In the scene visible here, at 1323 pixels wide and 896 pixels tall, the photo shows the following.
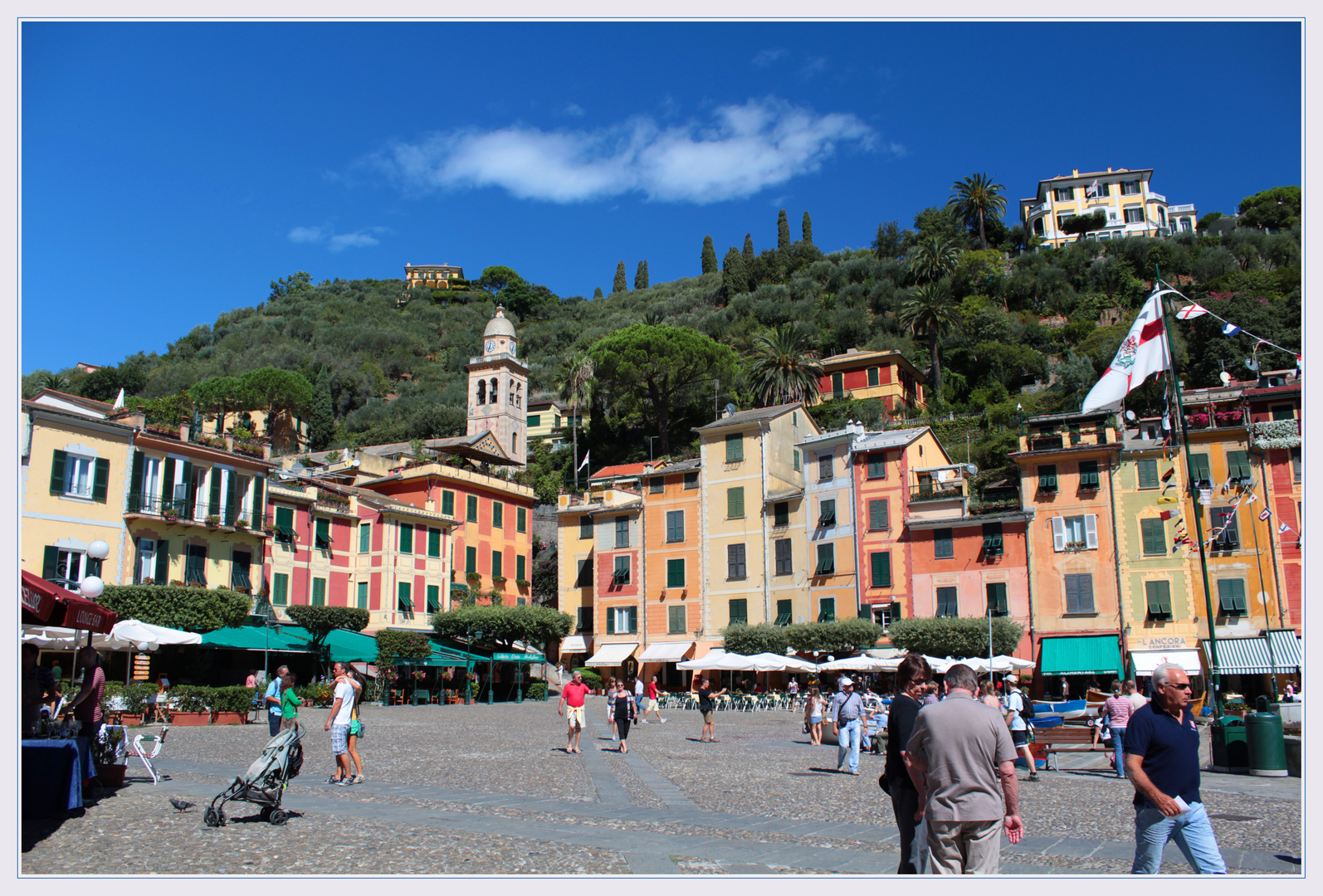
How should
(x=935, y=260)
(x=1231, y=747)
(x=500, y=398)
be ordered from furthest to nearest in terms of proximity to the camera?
(x=500, y=398) → (x=935, y=260) → (x=1231, y=747)

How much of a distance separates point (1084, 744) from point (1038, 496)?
77.2ft

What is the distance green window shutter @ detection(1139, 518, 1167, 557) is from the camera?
123ft

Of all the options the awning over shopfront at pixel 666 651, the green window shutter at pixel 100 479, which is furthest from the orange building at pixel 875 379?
the green window shutter at pixel 100 479

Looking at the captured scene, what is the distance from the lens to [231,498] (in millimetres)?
36656

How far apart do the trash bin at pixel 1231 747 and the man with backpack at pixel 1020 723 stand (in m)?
2.58

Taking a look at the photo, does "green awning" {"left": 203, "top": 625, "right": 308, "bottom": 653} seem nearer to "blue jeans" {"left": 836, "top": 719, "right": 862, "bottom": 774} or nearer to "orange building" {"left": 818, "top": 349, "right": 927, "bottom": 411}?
"blue jeans" {"left": 836, "top": 719, "right": 862, "bottom": 774}

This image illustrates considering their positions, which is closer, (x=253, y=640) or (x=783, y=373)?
(x=253, y=640)

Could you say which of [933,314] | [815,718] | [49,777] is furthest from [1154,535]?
[49,777]

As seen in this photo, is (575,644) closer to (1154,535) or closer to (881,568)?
(881,568)

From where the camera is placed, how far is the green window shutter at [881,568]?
4119 cm

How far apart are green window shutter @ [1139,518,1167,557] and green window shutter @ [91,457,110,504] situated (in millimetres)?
35751

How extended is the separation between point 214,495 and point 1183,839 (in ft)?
116

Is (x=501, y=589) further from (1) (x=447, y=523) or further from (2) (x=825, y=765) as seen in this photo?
(2) (x=825, y=765)

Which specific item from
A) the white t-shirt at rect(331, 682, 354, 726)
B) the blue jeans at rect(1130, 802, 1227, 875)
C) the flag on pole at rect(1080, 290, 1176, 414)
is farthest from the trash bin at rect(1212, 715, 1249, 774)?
the white t-shirt at rect(331, 682, 354, 726)
